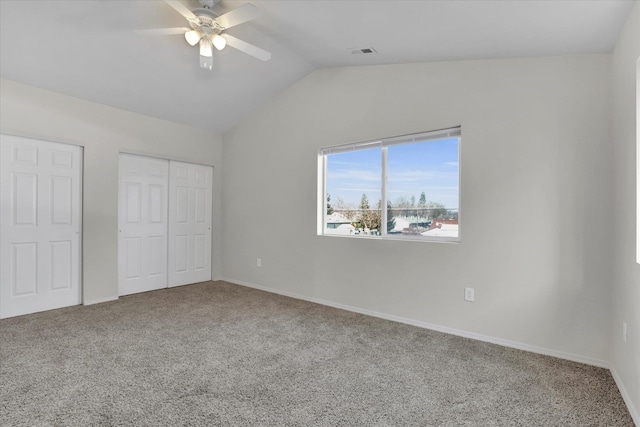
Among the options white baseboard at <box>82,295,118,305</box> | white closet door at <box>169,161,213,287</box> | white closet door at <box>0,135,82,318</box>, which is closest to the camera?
white closet door at <box>0,135,82,318</box>

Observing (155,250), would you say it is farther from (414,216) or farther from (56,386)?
(414,216)

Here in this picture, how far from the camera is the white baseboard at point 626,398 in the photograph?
1798mm

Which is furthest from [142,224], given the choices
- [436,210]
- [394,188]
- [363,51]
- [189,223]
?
[436,210]

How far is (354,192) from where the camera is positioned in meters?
4.00

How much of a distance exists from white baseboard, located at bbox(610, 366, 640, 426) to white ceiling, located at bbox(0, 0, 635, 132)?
2310mm

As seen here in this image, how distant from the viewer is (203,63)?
2.80 metres

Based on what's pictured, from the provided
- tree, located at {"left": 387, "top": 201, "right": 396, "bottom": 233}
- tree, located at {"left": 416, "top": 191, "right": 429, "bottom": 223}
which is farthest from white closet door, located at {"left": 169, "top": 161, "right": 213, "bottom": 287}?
tree, located at {"left": 416, "top": 191, "right": 429, "bottom": 223}

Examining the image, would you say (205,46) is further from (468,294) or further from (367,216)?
(468,294)

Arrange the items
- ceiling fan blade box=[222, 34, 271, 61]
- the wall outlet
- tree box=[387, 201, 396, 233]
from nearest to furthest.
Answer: ceiling fan blade box=[222, 34, 271, 61] → the wall outlet → tree box=[387, 201, 396, 233]

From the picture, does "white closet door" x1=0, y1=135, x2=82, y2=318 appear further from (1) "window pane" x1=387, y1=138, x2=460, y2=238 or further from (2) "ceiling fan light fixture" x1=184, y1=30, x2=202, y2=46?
(1) "window pane" x1=387, y1=138, x2=460, y2=238

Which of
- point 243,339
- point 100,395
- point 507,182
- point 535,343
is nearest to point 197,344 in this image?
point 243,339

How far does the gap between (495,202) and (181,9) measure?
9.57 ft

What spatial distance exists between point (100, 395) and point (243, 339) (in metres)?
1.13

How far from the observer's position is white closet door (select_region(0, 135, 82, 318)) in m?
3.41
